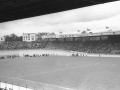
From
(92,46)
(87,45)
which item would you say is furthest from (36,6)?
(87,45)

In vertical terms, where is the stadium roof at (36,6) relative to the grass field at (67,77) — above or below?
above

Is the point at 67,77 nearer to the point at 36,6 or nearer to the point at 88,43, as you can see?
the point at 36,6

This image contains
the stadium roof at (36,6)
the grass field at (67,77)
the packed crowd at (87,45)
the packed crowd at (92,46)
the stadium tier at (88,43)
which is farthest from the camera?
the stadium tier at (88,43)

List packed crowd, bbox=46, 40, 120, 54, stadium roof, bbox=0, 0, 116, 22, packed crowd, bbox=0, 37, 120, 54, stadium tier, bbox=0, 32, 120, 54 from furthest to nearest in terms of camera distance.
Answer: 1. stadium tier, bbox=0, 32, 120, 54
2. packed crowd, bbox=0, 37, 120, 54
3. packed crowd, bbox=46, 40, 120, 54
4. stadium roof, bbox=0, 0, 116, 22

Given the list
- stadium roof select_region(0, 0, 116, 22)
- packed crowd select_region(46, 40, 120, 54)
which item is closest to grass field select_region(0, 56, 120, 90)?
stadium roof select_region(0, 0, 116, 22)

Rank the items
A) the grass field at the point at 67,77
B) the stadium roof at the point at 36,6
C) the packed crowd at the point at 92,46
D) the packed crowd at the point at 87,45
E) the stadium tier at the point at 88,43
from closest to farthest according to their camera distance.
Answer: the stadium roof at the point at 36,6, the grass field at the point at 67,77, the packed crowd at the point at 92,46, the packed crowd at the point at 87,45, the stadium tier at the point at 88,43

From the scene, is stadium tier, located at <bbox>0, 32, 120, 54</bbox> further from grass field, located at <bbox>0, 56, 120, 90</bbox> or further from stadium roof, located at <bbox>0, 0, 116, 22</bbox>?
stadium roof, located at <bbox>0, 0, 116, 22</bbox>

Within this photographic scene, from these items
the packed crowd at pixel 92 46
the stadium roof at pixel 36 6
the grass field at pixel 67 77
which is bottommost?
the grass field at pixel 67 77

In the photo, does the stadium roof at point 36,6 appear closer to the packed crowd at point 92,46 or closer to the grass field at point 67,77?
the grass field at point 67,77

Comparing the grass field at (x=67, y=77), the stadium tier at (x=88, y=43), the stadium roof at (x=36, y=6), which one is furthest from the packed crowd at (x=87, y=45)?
the stadium roof at (x=36, y=6)

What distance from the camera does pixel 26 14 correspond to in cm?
1052

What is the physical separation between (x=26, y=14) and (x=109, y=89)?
312 inches

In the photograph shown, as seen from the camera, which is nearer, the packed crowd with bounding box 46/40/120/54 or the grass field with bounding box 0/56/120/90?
the grass field with bounding box 0/56/120/90

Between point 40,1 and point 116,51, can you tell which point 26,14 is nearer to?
point 40,1
